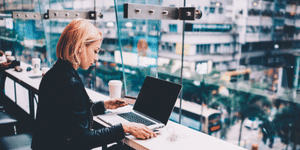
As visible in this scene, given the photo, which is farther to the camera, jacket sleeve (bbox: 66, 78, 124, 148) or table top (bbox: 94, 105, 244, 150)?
table top (bbox: 94, 105, 244, 150)

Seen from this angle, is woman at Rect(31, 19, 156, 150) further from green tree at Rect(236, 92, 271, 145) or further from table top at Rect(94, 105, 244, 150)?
green tree at Rect(236, 92, 271, 145)

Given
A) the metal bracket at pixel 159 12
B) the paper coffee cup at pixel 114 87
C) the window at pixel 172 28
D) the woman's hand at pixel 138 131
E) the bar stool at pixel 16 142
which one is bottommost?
the bar stool at pixel 16 142

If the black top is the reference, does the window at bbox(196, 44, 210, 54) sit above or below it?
below

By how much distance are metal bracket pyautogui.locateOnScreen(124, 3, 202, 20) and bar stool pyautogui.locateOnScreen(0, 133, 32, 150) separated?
1.20 m

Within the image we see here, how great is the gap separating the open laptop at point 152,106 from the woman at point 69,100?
405mm

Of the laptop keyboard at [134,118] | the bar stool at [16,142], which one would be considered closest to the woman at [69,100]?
the laptop keyboard at [134,118]

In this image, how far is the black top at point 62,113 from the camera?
0.99 metres

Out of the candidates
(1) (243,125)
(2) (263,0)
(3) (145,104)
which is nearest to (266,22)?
(2) (263,0)

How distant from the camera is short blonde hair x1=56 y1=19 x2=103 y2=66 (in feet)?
3.55

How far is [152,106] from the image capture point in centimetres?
160

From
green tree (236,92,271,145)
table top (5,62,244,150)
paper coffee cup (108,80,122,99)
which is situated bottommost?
green tree (236,92,271,145)

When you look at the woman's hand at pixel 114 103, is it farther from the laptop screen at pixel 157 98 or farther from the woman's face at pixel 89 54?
the woman's face at pixel 89 54

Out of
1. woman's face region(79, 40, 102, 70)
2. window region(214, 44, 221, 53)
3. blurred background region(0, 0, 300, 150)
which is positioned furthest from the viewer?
window region(214, 44, 221, 53)

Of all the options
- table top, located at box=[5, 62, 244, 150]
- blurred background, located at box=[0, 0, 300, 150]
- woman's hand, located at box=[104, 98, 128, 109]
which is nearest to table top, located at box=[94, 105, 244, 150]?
table top, located at box=[5, 62, 244, 150]
